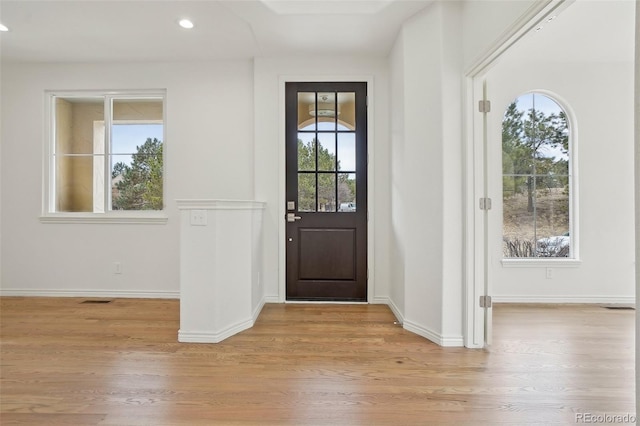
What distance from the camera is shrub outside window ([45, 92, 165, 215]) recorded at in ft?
12.3

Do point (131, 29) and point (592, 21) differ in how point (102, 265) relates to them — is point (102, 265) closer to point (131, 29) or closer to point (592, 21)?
point (131, 29)

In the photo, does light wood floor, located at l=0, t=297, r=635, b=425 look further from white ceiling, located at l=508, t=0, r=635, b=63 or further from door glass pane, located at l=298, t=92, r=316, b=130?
white ceiling, located at l=508, t=0, r=635, b=63

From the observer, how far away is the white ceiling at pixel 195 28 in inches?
105

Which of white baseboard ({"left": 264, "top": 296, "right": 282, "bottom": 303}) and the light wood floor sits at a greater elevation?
white baseboard ({"left": 264, "top": 296, "right": 282, "bottom": 303})

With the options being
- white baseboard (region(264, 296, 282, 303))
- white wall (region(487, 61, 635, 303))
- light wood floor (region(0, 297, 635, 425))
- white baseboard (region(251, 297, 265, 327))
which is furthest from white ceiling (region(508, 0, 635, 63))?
white baseboard (region(264, 296, 282, 303))

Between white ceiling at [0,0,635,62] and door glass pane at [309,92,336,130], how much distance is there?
0.44 meters

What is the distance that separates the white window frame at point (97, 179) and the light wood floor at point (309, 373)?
44.3 inches

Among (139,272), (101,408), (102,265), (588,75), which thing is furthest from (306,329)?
(588,75)

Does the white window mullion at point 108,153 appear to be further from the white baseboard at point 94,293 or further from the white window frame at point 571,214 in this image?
the white window frame at point 571,214

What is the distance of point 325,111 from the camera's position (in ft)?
11.6

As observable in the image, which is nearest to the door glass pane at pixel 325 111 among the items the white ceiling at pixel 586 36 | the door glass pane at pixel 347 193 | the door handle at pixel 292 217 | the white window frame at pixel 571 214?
A: the door glass pane at pixel 347 193

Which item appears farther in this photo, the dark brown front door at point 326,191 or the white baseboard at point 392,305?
the dark brown front door at point 326,191

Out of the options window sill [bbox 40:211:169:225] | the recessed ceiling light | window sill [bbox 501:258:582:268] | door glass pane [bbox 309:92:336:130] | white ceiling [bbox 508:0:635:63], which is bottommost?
window sill [bbox 501:258:582:268]

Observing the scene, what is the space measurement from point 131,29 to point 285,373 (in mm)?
3222
